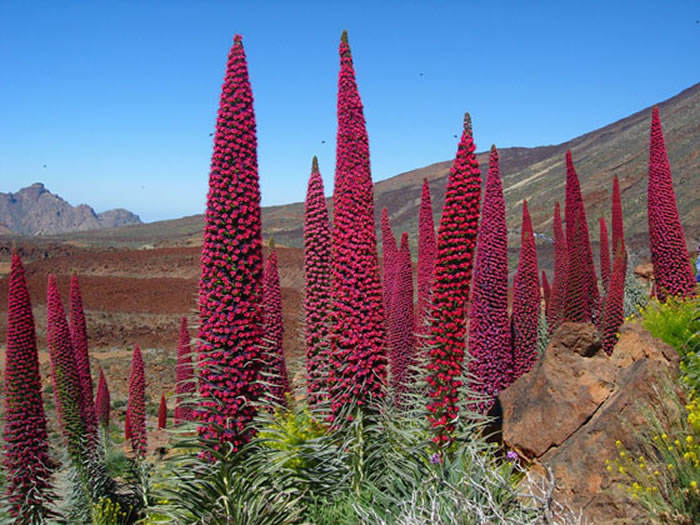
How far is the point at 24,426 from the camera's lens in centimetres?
509

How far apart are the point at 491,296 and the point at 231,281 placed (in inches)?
133

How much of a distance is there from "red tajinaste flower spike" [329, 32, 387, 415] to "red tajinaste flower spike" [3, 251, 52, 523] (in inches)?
120

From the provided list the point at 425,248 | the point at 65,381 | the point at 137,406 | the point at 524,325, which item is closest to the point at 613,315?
the point at 524,325

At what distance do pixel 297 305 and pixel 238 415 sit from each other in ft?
125

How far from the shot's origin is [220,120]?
→ 3.07 m

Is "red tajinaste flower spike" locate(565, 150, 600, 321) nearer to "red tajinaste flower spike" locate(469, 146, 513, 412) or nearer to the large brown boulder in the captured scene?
the large brown boulder

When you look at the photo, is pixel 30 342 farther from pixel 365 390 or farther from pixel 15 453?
pixel 365 390

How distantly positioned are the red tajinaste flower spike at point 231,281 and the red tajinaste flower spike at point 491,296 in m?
3.11

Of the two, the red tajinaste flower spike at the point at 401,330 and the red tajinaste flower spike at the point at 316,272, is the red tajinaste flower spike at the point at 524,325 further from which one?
the red tajinaste flower spike at the point at 316,272

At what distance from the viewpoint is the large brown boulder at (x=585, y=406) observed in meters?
4.33

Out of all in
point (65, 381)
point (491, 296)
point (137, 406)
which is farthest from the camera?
point (137, 406)

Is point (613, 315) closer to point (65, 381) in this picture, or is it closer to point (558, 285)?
point (558, 285)

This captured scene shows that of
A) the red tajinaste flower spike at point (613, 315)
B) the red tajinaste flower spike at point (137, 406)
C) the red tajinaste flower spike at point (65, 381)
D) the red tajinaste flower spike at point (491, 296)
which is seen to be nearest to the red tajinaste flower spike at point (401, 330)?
the red tajinaste flower spike at point (491, 296)

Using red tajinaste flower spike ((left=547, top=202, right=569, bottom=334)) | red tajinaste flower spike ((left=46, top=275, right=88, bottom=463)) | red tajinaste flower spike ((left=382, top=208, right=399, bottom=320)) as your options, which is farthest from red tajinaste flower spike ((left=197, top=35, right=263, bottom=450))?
red tajinaste flower spike ((left=547, top=202, right=569, bottom=334))
